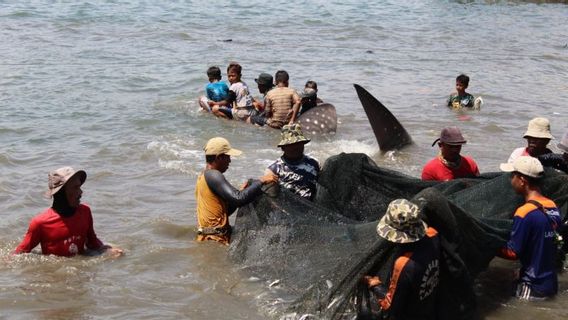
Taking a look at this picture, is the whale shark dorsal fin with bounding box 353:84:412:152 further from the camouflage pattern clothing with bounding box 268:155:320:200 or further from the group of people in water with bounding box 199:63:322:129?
the camouflage pattern clothing with bounding box 268:155:320:200

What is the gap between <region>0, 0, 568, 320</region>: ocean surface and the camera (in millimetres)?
6207

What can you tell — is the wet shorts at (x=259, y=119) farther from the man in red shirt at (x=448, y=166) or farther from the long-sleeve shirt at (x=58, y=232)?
the long-sleeve shirt at (x=58, y=232)

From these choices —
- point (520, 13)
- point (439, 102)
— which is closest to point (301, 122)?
point (439, 102)

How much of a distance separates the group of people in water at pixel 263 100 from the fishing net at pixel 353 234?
5.93m

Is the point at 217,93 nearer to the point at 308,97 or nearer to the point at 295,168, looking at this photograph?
the point at 308,97

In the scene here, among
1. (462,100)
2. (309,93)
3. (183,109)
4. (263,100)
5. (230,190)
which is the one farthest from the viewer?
(183,109)

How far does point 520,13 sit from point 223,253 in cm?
3106

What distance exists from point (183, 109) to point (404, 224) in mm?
10636

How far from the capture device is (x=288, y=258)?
598 cm

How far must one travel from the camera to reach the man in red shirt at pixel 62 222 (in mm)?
5672

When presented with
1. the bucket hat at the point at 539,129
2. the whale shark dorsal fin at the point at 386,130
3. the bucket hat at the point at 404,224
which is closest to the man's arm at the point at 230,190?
the bucket hat at the point at 404,224

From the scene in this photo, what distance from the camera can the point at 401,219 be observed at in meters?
4.57

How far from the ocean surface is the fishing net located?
316 mm

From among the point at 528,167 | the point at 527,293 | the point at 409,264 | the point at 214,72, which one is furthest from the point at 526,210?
the point at 214,72
